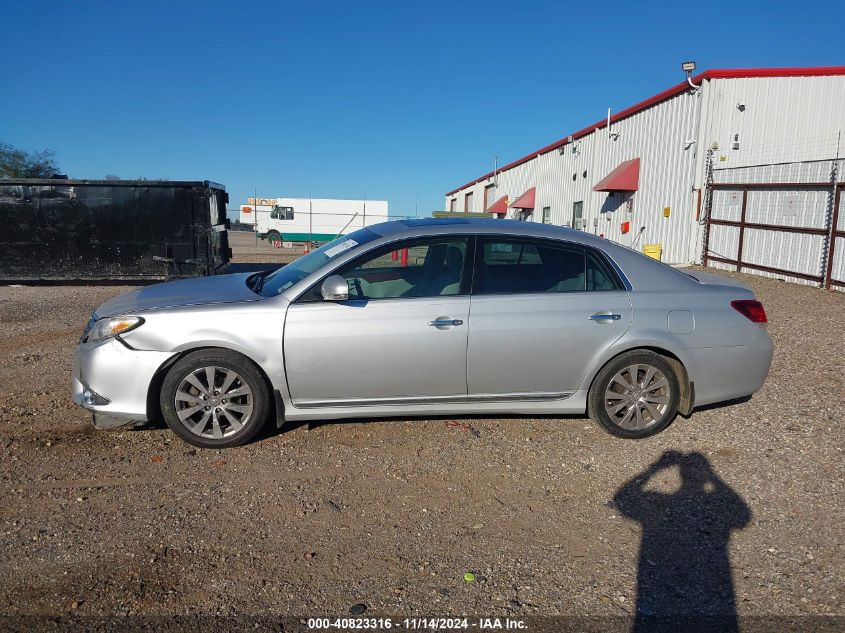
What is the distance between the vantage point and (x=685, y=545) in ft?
11.2

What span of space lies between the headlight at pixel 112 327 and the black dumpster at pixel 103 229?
972cm

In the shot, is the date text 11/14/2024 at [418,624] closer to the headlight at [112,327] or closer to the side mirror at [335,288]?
the side mirror at [335,288]

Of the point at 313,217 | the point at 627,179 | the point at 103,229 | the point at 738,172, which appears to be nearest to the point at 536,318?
the point at 103,229

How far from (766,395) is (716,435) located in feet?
4.50

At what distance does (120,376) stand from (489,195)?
148ft

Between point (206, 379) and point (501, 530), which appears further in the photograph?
point (206, 379)

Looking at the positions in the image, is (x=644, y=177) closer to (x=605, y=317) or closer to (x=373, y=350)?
(x=605, y=317)

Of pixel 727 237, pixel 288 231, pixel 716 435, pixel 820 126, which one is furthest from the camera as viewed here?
pixel 288 231

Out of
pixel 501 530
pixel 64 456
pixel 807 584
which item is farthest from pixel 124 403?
pixel 807 584

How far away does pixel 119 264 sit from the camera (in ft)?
45.1

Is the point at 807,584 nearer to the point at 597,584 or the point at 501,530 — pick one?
the point at 597,584

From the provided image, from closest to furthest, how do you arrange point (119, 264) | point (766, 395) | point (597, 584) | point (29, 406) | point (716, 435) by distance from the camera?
point (597, 584)
point (716, 435)
point (29, 406)
point (766, 395)
point (119, 264)

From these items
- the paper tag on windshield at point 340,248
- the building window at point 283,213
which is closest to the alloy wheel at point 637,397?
the paper tag on windshield at point 340,248

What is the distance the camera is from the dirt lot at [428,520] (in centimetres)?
293
